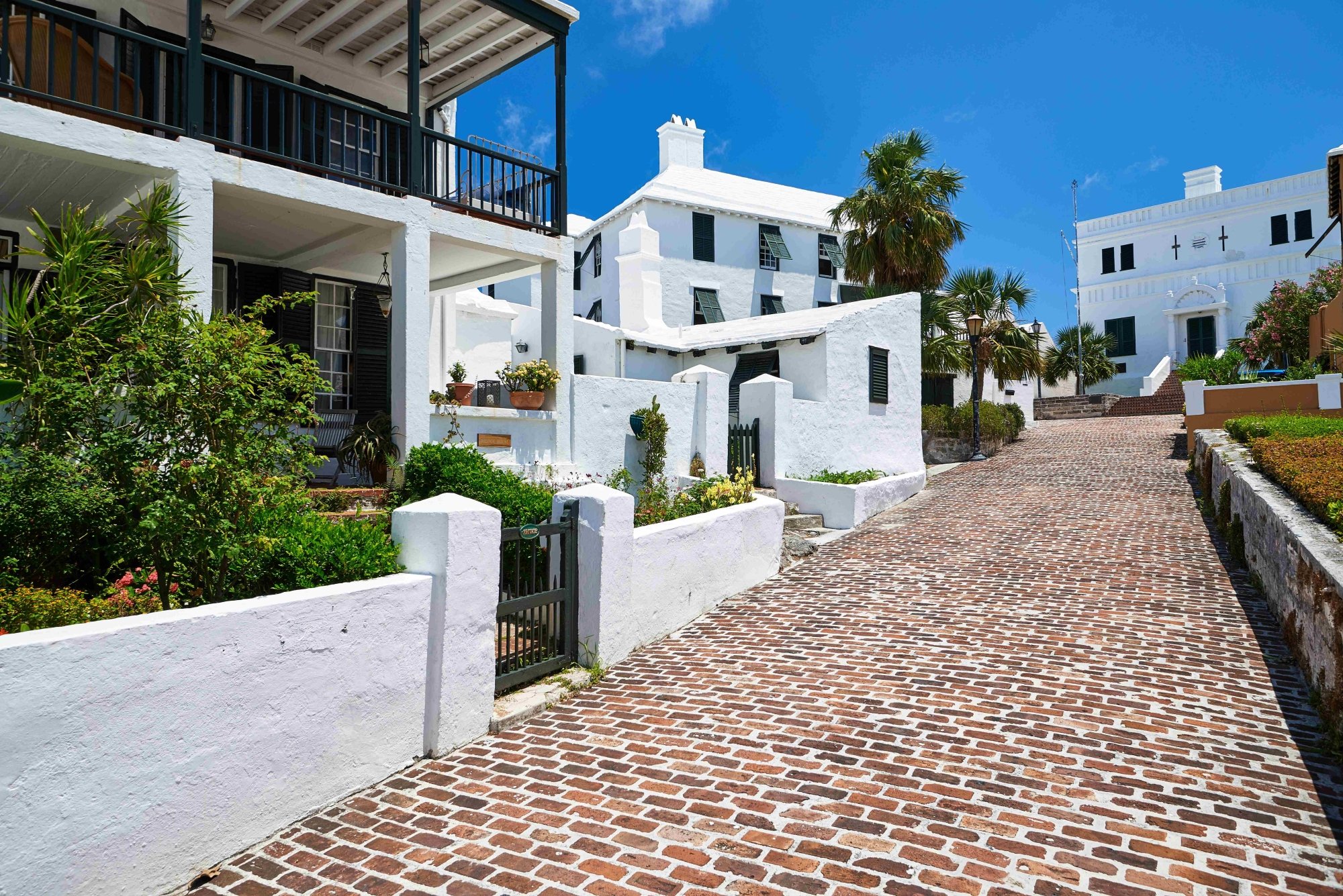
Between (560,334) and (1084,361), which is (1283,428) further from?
(1084,361)

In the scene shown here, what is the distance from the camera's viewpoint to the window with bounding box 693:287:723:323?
2767cm

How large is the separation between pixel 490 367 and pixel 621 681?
1425 cm

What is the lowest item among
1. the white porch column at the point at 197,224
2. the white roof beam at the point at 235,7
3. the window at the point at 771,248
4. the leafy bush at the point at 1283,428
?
the leafy bush at the point at 1283,428

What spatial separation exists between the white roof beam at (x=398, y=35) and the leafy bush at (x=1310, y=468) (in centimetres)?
1127

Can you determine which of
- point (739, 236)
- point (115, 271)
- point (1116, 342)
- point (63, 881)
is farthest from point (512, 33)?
point (1116, 342)

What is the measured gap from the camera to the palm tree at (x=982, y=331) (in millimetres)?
22516

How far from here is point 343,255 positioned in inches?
479

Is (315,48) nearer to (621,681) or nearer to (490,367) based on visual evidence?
(490,367)

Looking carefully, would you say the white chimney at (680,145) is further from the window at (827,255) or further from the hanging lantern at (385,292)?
the hanging lantern at (385,292)

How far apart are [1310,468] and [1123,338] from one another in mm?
34306

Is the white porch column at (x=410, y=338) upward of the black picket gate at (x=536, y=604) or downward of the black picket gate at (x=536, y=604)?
upward

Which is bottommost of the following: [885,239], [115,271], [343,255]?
[115,271]

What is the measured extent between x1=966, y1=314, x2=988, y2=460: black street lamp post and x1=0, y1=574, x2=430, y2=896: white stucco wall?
18.3 m

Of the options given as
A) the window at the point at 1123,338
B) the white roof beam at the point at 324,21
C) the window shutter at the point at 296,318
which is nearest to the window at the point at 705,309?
the window shutter at the point at 296,318
